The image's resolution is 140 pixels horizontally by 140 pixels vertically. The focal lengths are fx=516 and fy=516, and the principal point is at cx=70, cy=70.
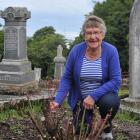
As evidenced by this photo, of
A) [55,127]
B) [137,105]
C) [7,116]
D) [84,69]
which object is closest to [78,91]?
[84,69]

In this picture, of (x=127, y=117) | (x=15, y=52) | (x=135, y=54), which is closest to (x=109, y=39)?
(x=15, y=52)

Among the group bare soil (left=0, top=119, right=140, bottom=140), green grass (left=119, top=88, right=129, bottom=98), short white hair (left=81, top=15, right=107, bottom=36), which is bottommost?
green grass (left=119, top=88, right=129, bottom=98)

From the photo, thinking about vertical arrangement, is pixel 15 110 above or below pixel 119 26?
below

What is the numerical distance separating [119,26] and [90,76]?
38.1 m

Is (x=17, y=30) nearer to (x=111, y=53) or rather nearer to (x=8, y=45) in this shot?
(x=8, y=45)

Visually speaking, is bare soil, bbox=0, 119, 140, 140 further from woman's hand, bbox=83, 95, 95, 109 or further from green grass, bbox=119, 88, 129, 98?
green grass, bbox=119, 88, 129, 98

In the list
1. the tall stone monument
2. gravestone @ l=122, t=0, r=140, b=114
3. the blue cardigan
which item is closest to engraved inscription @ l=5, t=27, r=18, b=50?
the tall stone monument

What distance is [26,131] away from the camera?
6.61 m

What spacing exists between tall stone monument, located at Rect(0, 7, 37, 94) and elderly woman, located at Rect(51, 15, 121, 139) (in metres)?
12.1

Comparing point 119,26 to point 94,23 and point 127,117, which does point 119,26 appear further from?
point 94,23

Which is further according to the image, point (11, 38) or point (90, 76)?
point (11, 38)

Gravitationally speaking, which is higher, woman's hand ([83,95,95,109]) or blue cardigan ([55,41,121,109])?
blue cardigan ([55,41,121,109])

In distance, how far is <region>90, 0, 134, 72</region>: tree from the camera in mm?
41125

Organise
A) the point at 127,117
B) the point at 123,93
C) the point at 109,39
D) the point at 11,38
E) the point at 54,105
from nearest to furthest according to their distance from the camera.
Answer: the point at 54,105
the point at 127,117
the point at 123,93
the point at 11,38
the point at 109,39
